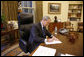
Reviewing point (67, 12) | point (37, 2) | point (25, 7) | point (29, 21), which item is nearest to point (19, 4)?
point (25, 7)

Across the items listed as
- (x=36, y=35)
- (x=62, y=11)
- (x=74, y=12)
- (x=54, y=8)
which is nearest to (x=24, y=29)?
(x=36, y=35)

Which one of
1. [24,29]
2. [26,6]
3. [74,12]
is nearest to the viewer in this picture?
[24,29]

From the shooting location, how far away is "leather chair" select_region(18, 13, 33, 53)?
188 centimetres

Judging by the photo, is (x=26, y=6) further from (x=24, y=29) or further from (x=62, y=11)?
(x=24, y=29)

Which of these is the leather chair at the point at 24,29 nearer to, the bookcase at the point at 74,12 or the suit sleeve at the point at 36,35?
the suit sleeve at the point at 36,35

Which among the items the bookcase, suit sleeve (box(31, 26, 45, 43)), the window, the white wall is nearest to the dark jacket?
suit sleeve (box(31, 26, 45, 43))

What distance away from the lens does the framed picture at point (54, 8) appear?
5.97 metres

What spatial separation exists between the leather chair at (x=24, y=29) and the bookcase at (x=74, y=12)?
5046mm

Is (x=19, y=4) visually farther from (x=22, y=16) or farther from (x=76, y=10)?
(x=76, y=10)

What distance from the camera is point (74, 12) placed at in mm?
6496

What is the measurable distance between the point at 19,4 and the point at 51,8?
2.46 metres

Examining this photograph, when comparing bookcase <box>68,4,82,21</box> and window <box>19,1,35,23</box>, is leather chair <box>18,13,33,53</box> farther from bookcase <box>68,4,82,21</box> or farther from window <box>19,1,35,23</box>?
bookcase <box>68,4,82,21</box>

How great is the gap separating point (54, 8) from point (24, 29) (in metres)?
4.40

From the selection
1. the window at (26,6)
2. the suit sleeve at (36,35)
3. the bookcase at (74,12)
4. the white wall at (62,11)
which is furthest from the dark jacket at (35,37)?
the bookcase at (74,12)
